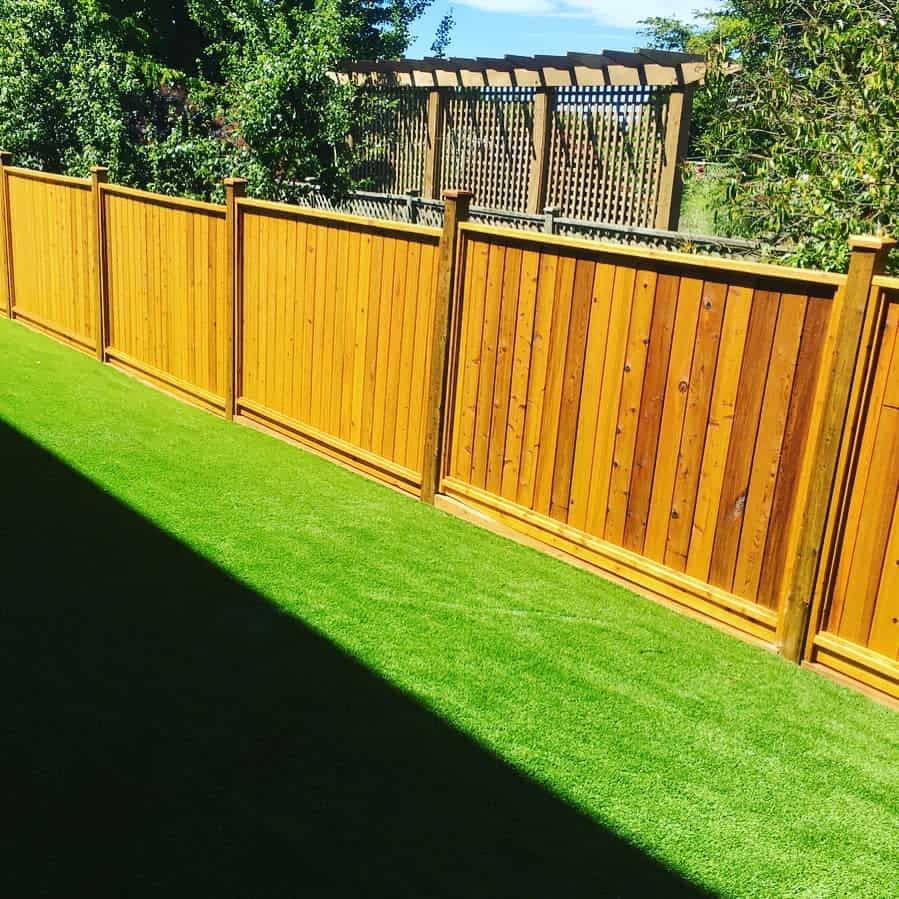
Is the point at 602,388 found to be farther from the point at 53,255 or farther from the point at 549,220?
the point at 549,220

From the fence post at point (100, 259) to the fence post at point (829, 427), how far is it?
697cm

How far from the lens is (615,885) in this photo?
118 inches

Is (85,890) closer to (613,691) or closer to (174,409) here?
(613,691)

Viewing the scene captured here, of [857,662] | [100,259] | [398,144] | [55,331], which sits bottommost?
[55,331]

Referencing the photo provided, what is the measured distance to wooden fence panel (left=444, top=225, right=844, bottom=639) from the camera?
455 cm

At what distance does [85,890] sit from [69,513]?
3154mm

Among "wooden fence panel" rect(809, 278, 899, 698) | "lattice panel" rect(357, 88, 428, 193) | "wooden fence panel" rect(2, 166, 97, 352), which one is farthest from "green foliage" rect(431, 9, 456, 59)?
"wooden fence panel" rect(809, 278, 899, 698)

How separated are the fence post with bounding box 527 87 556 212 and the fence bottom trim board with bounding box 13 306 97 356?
6963 mm

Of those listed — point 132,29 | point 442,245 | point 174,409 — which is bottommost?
point 174,409

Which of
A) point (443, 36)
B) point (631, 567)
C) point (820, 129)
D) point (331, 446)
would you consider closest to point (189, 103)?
point (331, 446)

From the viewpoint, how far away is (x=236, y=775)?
10.8ft

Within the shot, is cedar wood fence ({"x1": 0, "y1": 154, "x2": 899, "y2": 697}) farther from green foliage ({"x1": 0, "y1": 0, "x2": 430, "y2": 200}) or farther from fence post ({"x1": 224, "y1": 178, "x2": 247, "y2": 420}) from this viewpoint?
green foliage ({"x1": 0, "y1": 0, "x2": 430, "y2": 200})

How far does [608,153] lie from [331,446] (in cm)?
783

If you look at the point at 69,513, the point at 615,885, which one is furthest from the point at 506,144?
the point at 615,885
